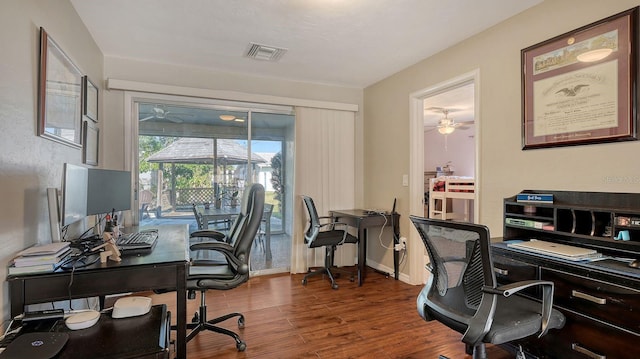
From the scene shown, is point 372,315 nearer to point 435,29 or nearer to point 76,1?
point 435,29

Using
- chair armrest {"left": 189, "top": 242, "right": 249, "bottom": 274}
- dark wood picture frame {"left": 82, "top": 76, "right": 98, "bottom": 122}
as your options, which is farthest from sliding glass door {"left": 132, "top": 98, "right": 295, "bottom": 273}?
chair armrest {"left": 189, "top": 242, "right": 249, "bottom": 274}

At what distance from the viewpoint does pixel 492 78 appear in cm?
258

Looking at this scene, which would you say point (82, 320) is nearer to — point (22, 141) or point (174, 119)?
point (22, 141)

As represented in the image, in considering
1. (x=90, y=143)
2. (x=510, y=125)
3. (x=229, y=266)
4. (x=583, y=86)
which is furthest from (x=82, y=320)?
Answer: (x=583, y=86)

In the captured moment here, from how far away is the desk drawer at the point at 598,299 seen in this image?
141 cm

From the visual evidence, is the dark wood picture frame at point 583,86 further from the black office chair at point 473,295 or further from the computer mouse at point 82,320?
the computer mouse at point 82,320

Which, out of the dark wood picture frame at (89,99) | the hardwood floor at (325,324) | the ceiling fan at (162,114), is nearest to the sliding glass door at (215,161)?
the ceiling fan at (162,114)

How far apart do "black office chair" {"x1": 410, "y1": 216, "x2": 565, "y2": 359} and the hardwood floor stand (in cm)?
66

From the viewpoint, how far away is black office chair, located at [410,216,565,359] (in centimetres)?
141

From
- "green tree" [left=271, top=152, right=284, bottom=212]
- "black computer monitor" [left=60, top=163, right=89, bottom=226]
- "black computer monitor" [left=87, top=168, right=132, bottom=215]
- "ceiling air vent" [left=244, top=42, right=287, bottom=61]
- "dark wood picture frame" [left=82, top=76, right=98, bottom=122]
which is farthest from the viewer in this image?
"green tree" [left=271, top=152, right=284, bottom=212]

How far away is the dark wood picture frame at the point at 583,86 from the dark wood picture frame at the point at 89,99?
3.32 m

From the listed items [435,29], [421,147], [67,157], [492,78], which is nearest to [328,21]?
[435,29]

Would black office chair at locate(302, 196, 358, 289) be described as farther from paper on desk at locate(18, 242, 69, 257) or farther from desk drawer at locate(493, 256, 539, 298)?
paper on desk at locate(18, 242, 69, 257)

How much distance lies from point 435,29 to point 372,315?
2.45 metres
